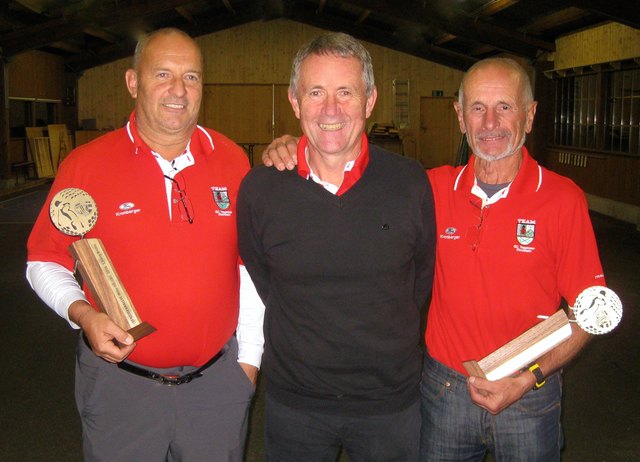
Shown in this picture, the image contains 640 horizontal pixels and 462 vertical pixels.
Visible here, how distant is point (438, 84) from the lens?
1902 cm

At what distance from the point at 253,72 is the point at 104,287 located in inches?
709

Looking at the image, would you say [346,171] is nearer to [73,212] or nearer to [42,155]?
[73,212]

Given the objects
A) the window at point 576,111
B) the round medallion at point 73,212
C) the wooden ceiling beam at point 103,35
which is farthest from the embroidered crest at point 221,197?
the wooden ceiling beam at point 103,35

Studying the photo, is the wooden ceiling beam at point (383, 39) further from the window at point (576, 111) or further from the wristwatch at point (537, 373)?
the wristwatch at point (537, 373)

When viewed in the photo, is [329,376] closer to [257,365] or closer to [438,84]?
[257,365]

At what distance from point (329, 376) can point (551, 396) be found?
67cm

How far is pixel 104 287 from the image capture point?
1629 mm

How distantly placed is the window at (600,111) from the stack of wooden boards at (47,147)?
12.3 m

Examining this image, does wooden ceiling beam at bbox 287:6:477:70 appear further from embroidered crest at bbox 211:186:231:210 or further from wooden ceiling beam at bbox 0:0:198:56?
embroidered crest at bbox 211:186:231:210

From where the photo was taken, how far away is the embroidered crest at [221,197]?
1.95 meters

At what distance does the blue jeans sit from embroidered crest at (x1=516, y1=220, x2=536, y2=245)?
1.38 ft

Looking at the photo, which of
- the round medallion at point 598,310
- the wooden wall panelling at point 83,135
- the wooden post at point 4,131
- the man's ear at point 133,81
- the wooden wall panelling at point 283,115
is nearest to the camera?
the round medallion at point 598,310

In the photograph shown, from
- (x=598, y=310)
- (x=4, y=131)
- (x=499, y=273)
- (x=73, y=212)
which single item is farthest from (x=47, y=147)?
(x=598, y=310)

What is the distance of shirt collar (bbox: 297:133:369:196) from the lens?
1.79 m
